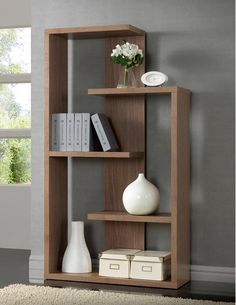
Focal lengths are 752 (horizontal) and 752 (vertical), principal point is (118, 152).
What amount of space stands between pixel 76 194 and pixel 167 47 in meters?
1.23

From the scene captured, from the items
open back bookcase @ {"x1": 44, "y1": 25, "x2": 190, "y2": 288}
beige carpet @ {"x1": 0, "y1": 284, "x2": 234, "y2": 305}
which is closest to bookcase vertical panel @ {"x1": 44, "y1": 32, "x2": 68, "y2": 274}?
open back bookcase @ {"x1": 44, "y1": 25, "x2": 190, "y2": 288}

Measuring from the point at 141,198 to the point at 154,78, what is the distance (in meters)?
0.80

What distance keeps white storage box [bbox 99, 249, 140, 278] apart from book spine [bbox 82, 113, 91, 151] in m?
0.72

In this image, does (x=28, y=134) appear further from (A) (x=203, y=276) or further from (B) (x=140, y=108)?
(A) (x=203, y=276)

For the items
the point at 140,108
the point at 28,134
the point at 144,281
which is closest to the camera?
the point at 144,281

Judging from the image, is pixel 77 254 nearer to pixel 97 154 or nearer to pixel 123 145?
pixel 97 154

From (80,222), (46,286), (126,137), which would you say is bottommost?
(46,286)

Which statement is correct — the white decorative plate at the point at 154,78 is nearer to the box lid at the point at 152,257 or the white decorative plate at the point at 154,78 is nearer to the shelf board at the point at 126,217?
the shelf board at the point at 126,217

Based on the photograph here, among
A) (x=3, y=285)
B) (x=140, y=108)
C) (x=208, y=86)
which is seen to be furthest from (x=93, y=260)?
(x=208, y=86)

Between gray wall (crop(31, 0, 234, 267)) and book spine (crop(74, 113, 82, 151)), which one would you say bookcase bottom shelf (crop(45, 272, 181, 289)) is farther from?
book spine (crop(74, 113, 82, 151))

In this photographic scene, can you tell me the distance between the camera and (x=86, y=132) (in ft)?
16.6

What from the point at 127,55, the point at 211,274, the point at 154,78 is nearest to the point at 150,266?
the point at 211,274

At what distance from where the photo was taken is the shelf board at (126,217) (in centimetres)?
485

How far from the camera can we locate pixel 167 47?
5.15 meters
